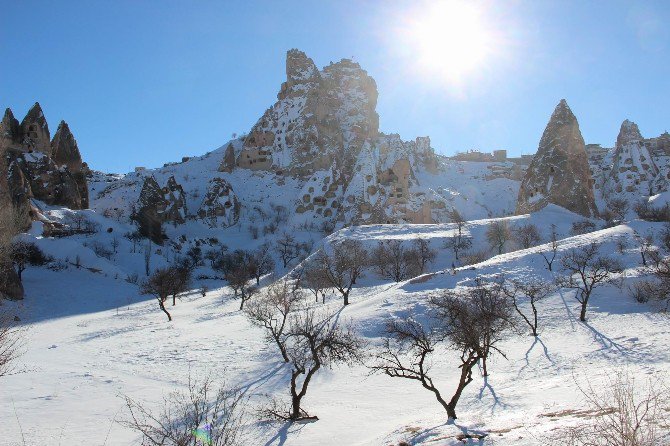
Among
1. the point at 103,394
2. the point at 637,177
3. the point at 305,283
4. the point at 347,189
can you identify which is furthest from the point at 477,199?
the point at 103,394

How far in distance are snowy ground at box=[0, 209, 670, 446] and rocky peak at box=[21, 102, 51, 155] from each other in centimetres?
2960

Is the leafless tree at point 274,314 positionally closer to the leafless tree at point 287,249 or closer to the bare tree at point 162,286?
the bare tree at point 162,286

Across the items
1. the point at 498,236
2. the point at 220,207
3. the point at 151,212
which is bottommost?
the point at 498,236

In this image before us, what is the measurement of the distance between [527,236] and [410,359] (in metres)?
34.8

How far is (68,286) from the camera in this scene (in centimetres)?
Answer: 4338

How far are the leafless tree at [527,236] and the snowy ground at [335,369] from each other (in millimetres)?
9452

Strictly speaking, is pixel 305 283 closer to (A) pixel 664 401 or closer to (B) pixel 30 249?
(B) pixel 30 249

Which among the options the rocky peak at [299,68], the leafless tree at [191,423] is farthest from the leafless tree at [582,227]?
the rocky peak at [299,68]

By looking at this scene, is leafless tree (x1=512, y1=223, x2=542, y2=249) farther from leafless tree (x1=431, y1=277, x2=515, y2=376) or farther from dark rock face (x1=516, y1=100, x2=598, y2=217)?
leafless tree (x1=431, y1=277, x2=515, y2=376)

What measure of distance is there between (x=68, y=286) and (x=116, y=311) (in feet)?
25.0

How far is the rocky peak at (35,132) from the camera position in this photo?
62.6 metres

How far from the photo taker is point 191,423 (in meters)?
10.4

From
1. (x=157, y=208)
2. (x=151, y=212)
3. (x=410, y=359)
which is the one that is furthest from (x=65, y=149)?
(x=410, y=359)

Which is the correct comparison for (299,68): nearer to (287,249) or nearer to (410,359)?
(287,249)
